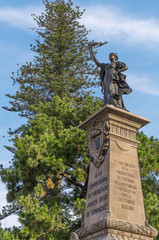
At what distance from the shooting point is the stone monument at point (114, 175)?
9109mm

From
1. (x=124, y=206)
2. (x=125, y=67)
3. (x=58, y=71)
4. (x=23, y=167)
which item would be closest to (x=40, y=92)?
(x=58, y=71)

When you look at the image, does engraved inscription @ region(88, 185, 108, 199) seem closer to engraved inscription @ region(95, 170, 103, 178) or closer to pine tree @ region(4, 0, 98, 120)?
engraved inscription @ region(95, 170, 103, 178)

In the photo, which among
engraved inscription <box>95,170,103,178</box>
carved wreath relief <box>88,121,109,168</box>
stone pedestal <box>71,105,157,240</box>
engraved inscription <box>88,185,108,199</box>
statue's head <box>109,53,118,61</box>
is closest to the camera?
stone pedestal <box>71,105,157,240</box>

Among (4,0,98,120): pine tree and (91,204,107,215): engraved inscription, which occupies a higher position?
(4,0,98,120): pine tree

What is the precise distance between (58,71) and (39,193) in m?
12.5

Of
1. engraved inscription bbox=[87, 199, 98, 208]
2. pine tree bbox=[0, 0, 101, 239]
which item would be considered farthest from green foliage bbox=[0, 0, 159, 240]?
engraved inscription bbox=[87, 199, 98, 208]

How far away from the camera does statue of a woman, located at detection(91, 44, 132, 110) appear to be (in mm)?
11336

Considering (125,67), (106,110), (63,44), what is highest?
(63,44)

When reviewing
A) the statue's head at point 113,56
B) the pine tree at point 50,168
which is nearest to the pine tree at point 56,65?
the pine tree at point 50,168

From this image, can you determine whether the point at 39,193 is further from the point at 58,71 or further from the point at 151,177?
the point at 58,71

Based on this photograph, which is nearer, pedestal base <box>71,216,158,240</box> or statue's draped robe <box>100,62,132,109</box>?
pedestal base <box>71,216,158,240</box>

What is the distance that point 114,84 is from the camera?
11609 mm

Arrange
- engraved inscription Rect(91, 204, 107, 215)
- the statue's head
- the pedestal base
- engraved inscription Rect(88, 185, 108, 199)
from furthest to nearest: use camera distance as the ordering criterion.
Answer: the statue's head → engraved inscription Rect(88, 185, 108, 199) → engraved inscription Rect(91, 204, 107, 215) → the pedestal base

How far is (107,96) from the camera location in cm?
1141
